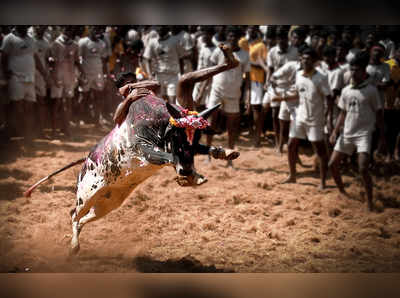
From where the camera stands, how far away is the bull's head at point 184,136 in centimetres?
343

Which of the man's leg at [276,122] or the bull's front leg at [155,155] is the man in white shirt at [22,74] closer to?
the bull's front leg at [155,155]

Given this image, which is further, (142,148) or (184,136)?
(142,148)

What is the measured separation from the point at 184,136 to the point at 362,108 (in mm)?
3552

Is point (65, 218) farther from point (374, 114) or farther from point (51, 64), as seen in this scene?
point (374, 114)

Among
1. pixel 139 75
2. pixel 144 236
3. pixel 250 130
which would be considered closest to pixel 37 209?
pixel 144 236

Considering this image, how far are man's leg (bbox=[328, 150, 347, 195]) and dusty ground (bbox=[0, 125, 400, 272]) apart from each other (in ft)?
0.64

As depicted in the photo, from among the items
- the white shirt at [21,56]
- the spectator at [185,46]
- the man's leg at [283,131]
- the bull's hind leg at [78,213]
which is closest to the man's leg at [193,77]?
the bull's hind leg at [78,213]

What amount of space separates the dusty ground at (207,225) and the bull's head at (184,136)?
1679 mm

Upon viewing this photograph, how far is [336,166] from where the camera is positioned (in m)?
6.88

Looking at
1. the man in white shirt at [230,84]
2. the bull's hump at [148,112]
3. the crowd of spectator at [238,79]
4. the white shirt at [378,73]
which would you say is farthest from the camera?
the man in white shirt at [230,84]

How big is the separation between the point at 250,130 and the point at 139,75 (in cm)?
471

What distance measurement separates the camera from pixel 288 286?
3.90 m

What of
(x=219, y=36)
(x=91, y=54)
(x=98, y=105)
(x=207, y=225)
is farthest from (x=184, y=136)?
(x=98, y=105)

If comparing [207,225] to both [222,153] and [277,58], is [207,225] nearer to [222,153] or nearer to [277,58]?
[222,153]
